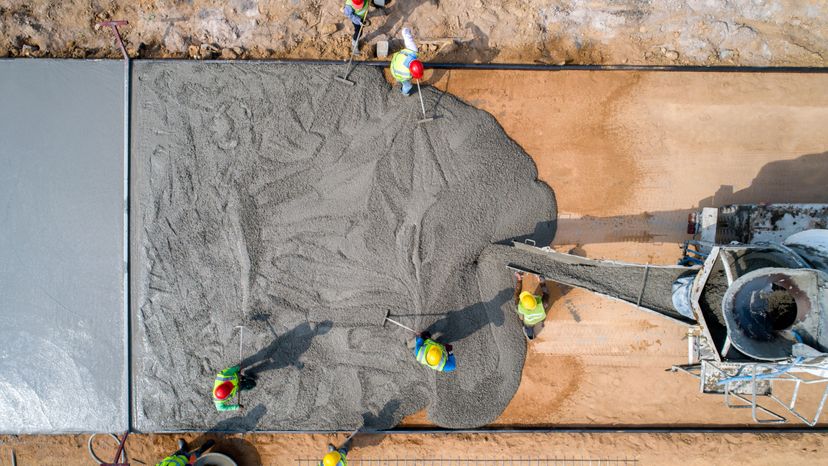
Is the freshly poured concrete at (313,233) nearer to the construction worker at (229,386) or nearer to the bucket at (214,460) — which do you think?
the construction worker at (229,386)

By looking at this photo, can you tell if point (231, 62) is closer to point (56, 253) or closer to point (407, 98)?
point (407, 98)

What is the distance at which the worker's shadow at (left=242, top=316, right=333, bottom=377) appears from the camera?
618 centimetres

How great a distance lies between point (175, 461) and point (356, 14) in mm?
6513

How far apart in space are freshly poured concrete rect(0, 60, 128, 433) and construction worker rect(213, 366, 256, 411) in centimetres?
148

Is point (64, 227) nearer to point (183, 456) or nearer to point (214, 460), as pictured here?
point (183, 456)

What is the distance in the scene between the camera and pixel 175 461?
6.01m

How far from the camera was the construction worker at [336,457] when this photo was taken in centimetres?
580

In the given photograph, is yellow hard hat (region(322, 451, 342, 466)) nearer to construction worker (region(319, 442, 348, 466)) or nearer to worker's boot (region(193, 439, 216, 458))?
construction worker (region(319, 442, 348, 466))

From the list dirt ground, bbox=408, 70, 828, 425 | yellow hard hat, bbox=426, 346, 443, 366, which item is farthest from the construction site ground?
yellow hard hat, bbox=426, 346, 443, 366

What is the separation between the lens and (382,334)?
6.19 m

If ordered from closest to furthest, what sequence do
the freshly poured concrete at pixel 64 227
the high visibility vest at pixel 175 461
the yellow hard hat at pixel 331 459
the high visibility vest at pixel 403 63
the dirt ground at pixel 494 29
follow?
1. the high visibility vest at pixel 403 63
2. the yellow hard hat at pixel 331 459
3. the high visibility vest at pixel 175 461
4. the freshly poured concrete at pixel 64 227
5. the dirt ground at pixel 494 29

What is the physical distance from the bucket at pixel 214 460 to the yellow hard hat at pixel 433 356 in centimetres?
323

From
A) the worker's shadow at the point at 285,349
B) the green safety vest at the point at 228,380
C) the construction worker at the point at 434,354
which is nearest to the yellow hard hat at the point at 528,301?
the construction worker at the point at 434,354

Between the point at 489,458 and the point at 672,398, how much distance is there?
2771 millimetres
